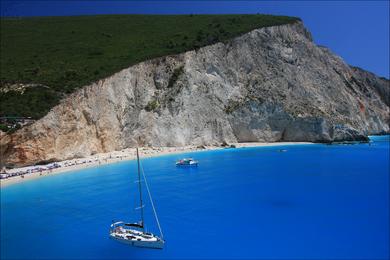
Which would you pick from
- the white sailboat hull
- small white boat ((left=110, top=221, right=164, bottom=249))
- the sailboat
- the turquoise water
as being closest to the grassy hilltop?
the turquoise water

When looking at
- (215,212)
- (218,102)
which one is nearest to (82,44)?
(218,102)

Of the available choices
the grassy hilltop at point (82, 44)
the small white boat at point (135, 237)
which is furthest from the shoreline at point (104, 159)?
the small white boat at point (135, 237)

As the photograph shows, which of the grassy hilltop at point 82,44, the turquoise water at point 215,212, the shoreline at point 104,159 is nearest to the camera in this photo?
the turquoise water at point 215,212

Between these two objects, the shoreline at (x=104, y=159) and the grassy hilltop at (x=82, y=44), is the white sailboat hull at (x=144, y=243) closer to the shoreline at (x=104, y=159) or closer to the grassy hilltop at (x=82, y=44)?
the shoreline at (x=104, y=159)

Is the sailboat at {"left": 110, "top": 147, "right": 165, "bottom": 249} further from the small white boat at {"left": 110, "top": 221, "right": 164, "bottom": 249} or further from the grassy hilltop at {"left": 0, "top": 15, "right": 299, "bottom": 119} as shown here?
the grassy hilltop at {"left": 0, "top": 15, "right": 299, "bottom": 119}

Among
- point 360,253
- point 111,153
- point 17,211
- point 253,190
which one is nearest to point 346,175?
point 253,190

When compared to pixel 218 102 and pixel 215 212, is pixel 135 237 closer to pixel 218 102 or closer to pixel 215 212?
pixel 215 212
